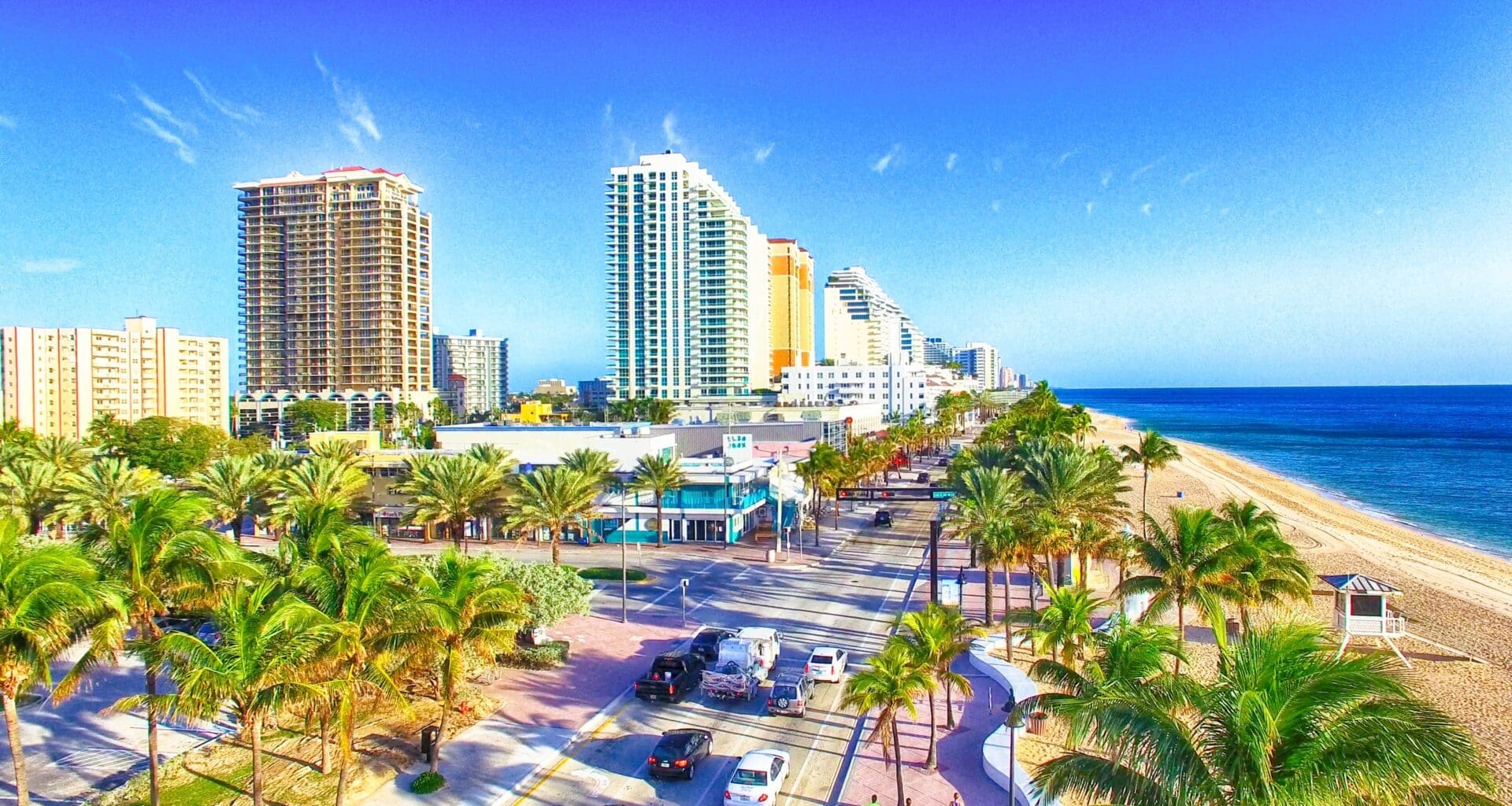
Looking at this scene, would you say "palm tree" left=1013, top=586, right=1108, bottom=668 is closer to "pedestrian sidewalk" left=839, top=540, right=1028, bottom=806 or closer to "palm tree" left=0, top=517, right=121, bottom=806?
"pedestrian sidewalk" left=839, top=540, right=1028, bottom=806

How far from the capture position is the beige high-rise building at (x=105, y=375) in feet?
372

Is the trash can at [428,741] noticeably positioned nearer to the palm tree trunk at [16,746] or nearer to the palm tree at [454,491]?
the palm tree trunk at [16,746]

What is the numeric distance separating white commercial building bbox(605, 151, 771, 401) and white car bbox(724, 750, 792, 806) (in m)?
132

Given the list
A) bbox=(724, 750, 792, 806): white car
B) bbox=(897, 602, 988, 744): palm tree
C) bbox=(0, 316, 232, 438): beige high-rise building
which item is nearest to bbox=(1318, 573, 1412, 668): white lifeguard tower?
bbox=(897, 602, 988, 744): palm tree

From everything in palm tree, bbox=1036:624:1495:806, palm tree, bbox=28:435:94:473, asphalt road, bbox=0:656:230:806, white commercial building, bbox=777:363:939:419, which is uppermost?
white commercial building, bbox=777:363:939:419

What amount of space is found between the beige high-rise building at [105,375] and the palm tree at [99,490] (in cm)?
9471

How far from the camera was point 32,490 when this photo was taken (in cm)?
3816

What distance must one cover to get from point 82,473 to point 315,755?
24.9 meters

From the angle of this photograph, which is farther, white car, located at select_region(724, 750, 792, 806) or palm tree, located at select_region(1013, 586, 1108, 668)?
palm tree, located at select_region(1013, 586, 1108, 668)

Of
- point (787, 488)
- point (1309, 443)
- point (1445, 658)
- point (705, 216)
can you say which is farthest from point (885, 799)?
point (1309, 443)

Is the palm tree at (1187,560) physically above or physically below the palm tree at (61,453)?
below

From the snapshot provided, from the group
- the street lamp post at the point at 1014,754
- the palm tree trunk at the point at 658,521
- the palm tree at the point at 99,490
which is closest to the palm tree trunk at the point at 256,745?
the street lamp post at the point at 1014,754

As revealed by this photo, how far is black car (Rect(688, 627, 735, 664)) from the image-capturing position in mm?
27344

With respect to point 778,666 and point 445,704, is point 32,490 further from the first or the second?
point 778,666
